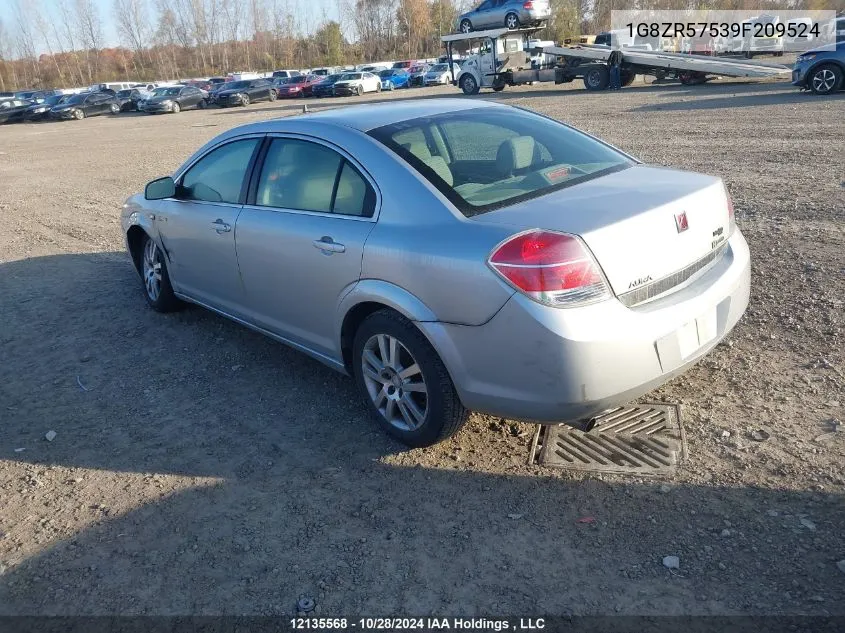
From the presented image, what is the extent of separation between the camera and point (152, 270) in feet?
19.3

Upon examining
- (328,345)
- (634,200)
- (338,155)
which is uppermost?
(338,155)

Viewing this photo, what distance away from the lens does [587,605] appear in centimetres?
255

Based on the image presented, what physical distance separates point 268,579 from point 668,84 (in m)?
28.0

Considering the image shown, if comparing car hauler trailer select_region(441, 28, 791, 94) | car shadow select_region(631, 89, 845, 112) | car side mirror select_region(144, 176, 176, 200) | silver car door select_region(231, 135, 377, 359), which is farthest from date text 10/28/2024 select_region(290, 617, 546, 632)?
car hauler trailer select_region(441, 28, 791, 94)

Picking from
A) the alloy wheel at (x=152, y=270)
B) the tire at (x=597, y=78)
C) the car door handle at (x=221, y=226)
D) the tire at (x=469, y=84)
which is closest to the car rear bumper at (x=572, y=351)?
the car door handle at (x=221, y=226)

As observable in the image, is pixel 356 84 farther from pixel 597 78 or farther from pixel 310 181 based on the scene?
pixel 310 181

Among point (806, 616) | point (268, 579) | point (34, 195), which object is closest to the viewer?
point (806, 616)

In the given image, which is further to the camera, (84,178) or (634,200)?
(84,178)

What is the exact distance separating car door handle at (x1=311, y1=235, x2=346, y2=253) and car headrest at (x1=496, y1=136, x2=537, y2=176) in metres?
0.93

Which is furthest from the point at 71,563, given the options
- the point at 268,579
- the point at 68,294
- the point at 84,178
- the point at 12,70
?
the point at 12,70

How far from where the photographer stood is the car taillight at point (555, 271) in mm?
2865

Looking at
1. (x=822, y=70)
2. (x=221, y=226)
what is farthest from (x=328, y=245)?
(x=822, y=70)

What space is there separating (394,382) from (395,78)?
47.7m

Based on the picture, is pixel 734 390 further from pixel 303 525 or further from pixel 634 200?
pixel 303 525
